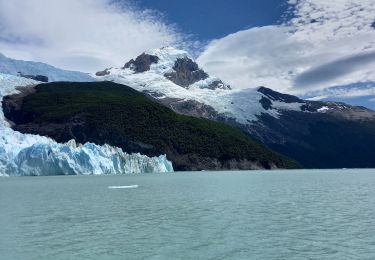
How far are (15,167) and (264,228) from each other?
320 ft

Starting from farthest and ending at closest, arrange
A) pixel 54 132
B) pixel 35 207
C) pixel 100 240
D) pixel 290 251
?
pixel 54 132 < pixel 35 207 < pixel 100 240 < pixel 290 251

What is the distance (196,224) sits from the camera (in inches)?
1318

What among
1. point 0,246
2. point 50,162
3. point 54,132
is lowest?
point 0,246

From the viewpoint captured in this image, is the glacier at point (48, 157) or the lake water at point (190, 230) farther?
the glacier at point (48, 157)

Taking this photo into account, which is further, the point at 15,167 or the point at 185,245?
the point at 15,167

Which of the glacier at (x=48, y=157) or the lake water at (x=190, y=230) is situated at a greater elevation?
the glacier at (x=48, y=157)

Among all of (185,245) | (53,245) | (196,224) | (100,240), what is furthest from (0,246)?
(196,224)

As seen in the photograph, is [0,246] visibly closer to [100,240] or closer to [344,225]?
[100,240]

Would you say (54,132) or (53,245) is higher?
(54,132)

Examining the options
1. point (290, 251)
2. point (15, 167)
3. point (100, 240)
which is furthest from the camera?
point (15, 167)

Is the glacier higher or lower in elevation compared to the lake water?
higher

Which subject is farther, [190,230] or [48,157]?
[48,157]

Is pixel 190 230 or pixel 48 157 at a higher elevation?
pixel 48 157

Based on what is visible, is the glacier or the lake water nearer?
the lake water
